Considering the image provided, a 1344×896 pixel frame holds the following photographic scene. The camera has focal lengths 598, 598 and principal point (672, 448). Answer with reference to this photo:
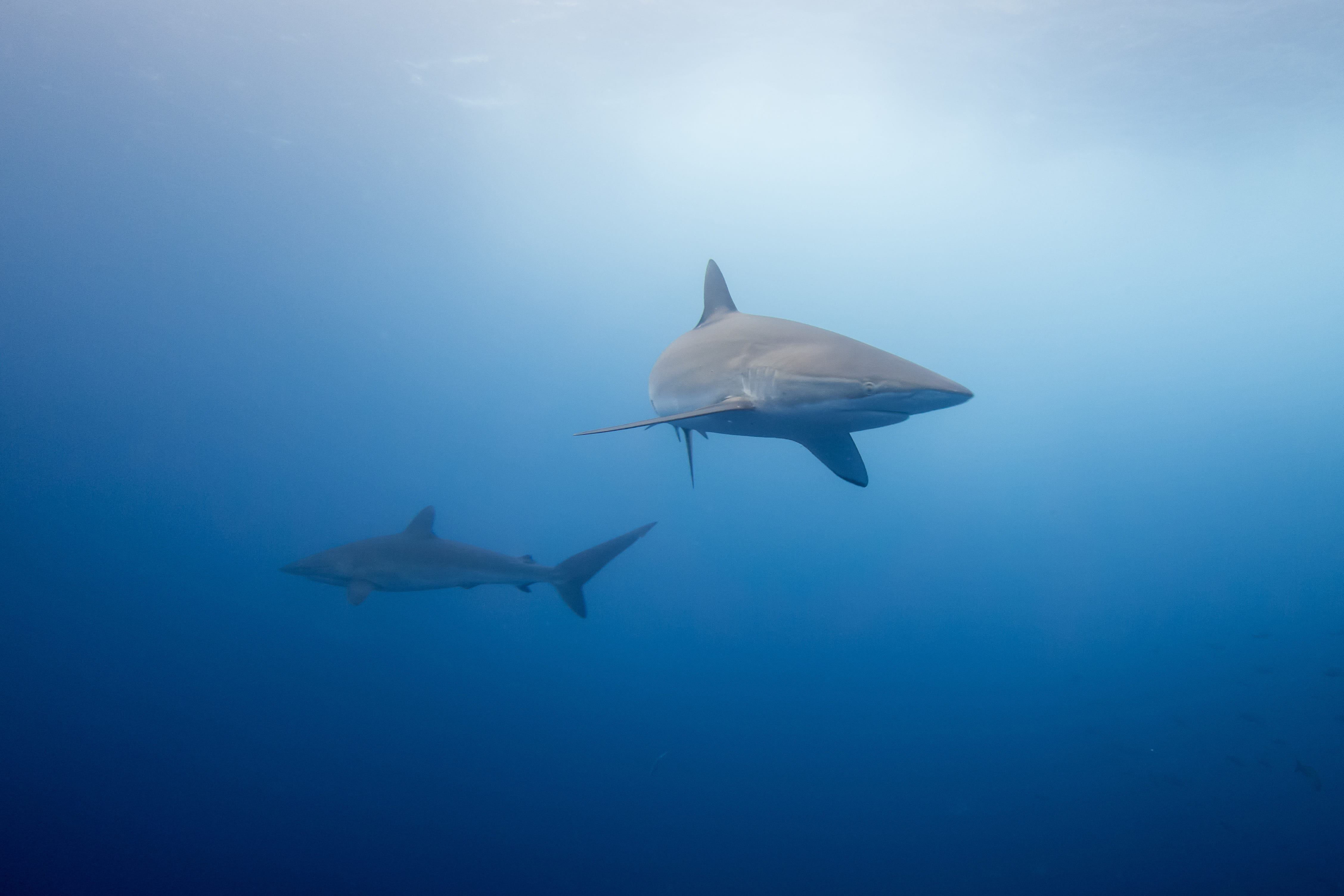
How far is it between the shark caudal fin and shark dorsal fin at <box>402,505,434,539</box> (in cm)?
169

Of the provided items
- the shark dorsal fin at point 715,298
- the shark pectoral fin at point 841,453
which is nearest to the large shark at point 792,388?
the shark pectoral fin at point 841,453

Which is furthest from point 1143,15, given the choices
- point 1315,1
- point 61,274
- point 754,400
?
point 61,274

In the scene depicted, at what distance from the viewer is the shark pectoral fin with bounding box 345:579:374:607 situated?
7.32m

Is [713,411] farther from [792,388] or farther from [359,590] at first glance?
[359,590]

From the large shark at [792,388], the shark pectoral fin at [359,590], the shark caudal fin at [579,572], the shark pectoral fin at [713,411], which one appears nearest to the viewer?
the large shark at [792,388]

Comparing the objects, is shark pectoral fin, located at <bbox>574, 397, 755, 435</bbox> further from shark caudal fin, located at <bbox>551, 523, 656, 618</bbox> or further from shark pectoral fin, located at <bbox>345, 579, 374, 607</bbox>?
shark pectoral fin, located at <bbox>345, 579, 374, 607</bbox>

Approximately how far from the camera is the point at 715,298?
4816mm

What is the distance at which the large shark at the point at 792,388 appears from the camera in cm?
242

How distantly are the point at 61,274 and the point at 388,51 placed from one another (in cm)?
5214

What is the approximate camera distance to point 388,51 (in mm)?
16656

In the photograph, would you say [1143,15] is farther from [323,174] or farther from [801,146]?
[323,174]

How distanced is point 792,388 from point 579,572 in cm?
494

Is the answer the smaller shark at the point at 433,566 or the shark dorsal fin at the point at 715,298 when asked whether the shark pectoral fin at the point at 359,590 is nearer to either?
the smaller shark at the point at 433,566

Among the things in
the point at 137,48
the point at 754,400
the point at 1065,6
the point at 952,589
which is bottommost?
the point at 952,589
